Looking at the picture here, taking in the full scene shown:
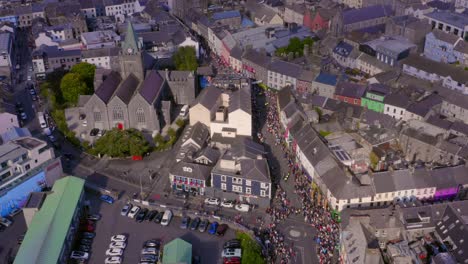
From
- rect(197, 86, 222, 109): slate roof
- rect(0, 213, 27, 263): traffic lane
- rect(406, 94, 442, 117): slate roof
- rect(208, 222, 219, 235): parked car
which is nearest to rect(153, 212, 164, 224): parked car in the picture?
rect(208, 222, 219, 235): parked car

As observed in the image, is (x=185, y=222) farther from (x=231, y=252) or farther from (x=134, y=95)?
(x=134, y=95)

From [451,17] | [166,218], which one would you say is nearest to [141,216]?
[166,218]

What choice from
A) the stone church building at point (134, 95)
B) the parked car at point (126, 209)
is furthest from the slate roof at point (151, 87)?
the parked car at point (126, 209)


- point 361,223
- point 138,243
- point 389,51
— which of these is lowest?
point 138,243

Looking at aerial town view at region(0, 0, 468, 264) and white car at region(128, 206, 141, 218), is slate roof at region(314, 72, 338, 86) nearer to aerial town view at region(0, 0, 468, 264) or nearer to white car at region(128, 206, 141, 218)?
aerial town view at region(0, 0, 468, 264)

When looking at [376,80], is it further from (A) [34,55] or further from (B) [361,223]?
(A) [34,55]

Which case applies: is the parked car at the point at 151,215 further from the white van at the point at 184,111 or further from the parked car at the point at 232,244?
the white van at the point at 184,111

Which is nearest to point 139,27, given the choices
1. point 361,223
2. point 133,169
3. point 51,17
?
point 51,17
